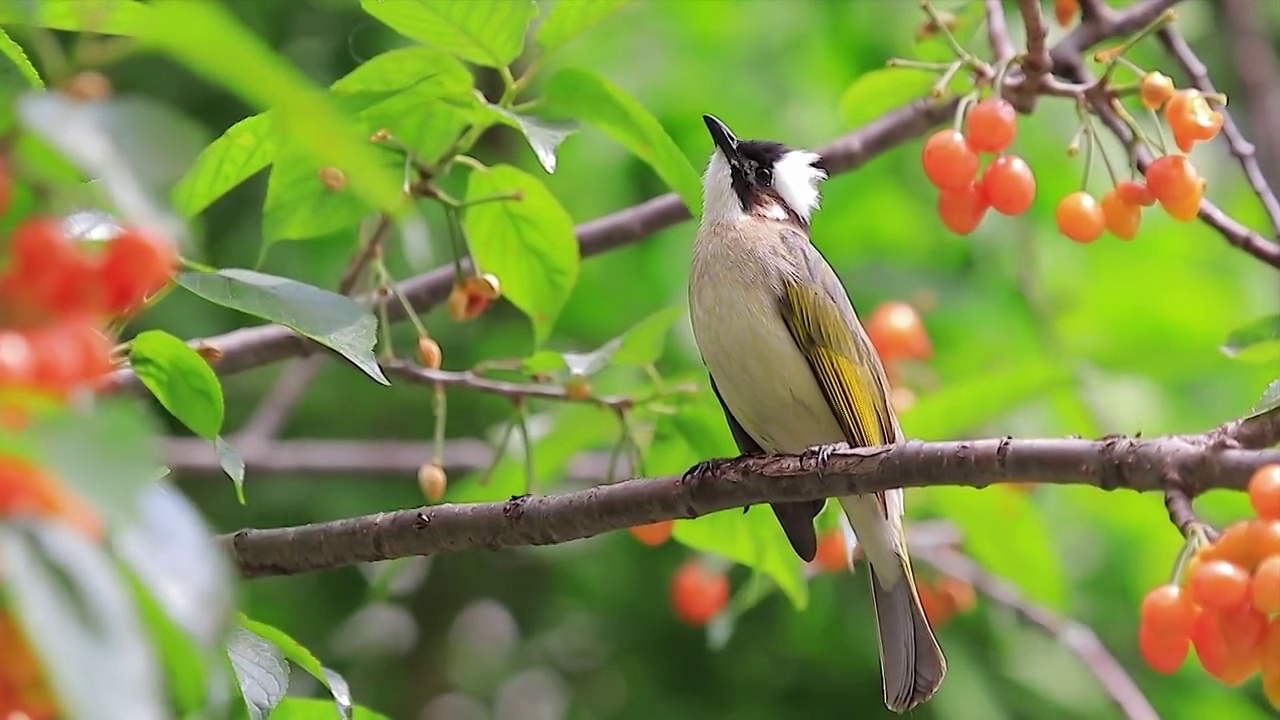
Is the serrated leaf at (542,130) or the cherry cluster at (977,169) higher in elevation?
the serrated leaf at (542,130)

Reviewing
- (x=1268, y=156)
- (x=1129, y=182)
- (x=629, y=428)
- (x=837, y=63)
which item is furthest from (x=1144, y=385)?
(x=629, y=428)

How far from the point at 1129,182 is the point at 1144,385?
2.49 metres

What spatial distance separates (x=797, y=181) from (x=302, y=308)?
2.35m

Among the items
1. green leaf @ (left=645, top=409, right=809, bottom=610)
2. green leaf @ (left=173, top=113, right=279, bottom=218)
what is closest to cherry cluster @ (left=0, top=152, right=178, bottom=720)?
green leaf @ (left=173, top=113, right=279, bottom=218)

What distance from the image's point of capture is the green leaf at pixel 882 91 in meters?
3.41

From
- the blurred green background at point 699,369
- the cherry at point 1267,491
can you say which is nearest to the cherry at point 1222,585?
the cherry at point 1267,491

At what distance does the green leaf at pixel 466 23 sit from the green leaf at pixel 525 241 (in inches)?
13.8

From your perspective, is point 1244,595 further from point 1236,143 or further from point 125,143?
point 1236,143

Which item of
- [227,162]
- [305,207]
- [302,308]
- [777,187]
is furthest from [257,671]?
Result: [777,187]

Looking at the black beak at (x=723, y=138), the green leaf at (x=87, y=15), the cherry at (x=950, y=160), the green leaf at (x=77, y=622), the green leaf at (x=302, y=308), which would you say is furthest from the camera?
the black beak at (x=723, y=138)

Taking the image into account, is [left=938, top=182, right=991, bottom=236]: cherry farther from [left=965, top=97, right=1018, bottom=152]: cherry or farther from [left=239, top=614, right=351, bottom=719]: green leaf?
[left=239, top=614, right=351, bottom=719]: green leaf

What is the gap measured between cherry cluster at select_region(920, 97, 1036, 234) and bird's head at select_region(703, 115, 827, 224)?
1.08 m

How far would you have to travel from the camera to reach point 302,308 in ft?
7.33

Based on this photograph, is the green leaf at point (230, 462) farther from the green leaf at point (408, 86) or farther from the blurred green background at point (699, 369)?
the blurred green background at point (699, 369)
